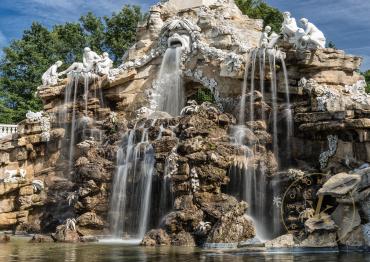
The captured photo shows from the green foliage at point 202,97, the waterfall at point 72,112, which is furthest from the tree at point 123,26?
the waterfall at point 72,112

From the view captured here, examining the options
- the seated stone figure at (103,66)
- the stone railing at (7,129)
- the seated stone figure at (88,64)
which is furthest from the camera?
the stone railing at (7,129)

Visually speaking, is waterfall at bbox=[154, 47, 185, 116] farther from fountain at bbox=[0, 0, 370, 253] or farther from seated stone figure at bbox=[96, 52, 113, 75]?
seated stone figure at bbox=[96, 52, 113, 75]

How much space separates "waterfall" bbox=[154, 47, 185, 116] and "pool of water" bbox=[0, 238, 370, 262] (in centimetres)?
1036

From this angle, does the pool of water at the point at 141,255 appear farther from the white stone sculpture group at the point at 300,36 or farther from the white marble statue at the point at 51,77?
the white marble statue at the point at 51,77

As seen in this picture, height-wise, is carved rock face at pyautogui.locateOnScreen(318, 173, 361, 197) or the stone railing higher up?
the stone railing

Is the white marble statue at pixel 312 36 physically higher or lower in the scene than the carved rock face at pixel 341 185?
higher

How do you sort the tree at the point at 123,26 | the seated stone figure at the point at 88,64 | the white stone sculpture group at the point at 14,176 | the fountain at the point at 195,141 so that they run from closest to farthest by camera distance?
the fountain at the point at 195,141 → the white stone sculpture group at the point at 14,176 → the seated stone figure at the point at 88,64 → the tree at the point at 123,26

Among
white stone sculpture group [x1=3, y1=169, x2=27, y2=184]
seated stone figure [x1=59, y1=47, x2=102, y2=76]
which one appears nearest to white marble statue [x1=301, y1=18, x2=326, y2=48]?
seated stone figure [x1=59, y1=47, x2=102, y2=76]

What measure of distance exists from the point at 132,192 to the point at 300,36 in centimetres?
788

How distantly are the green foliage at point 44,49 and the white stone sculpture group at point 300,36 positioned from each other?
17.3 metres

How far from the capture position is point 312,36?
1933 cm

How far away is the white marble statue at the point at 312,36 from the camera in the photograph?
19.2 metres

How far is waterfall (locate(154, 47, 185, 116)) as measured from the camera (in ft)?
74.2

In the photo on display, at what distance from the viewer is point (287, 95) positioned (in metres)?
19.3
